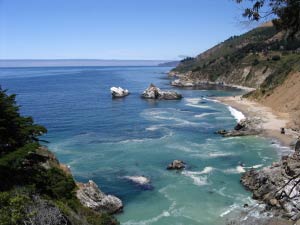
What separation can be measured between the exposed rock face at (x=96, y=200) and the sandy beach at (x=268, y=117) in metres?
33.5

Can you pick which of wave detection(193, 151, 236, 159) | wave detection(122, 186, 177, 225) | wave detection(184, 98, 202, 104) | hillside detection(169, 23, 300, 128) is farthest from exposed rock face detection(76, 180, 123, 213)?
wave detection(184, 98, 202, 104)

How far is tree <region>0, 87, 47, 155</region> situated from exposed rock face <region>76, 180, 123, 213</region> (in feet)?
26.9

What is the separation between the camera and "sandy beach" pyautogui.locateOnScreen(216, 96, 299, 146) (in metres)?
67.1

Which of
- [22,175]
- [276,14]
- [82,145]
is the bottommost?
[82,145]

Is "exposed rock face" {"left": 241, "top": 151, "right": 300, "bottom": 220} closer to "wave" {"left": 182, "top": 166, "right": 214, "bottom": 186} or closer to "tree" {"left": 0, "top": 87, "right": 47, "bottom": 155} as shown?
"wave" {"left": 182, "top": 166, "right": 214, "bottom": 186}

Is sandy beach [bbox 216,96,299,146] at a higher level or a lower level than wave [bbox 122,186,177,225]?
higher

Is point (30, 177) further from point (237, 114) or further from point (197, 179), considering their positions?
point (237, 114)

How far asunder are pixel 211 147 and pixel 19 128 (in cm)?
3646

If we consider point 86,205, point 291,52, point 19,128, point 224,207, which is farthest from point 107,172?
point 291,52

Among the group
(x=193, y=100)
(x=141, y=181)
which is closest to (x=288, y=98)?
(x=193, y=100)

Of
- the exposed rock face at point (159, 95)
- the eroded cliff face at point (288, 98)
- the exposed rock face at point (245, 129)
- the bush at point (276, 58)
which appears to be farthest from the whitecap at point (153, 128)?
the bush at point (276, 58)

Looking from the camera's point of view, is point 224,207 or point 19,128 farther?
point 224,207

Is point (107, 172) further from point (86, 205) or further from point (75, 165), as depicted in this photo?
point (86, 205)

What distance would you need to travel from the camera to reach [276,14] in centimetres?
1775
